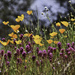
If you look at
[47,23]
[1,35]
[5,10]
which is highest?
[5,10]

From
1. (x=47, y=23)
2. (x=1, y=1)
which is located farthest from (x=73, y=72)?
(x=1, y=1)

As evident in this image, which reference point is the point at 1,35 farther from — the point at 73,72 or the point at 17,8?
the point at 73,72

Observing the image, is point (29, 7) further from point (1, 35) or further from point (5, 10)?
point (1, 35)

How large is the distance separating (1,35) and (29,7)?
2.85 feet

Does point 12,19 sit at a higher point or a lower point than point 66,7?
lower

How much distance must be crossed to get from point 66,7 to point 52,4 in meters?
0.36

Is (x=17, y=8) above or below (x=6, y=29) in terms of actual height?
above

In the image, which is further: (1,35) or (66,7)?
(66,7)

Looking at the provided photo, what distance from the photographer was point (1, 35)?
3.21 m

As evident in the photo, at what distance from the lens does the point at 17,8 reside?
135 inches

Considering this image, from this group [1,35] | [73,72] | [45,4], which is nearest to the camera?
[73,72]

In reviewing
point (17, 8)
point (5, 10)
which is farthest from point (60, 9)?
point (5, 10)

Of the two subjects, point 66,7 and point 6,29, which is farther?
point 66,7

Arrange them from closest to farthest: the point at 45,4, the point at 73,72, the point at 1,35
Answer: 1. the point at 73,72
2. the point at 1,35
3. the point at 45,4
